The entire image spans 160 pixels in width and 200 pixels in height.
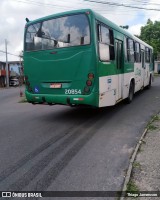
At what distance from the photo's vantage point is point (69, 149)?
6.01 meters

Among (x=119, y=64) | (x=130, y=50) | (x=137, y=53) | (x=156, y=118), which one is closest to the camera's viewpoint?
(x=156, y=118)

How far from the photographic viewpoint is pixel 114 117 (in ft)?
30.6

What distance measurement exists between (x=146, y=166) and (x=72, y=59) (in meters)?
4.22

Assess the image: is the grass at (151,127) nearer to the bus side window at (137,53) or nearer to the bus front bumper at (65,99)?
the bus front bumper at (65,99)

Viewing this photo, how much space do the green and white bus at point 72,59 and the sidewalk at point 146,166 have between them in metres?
2.13

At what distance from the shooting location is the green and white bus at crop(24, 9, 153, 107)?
7773 millimetres

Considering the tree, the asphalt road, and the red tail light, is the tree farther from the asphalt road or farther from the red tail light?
the red tail light

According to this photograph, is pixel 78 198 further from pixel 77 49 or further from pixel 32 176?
pixel 77 49

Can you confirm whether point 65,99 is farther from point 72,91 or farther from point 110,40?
point 110,40

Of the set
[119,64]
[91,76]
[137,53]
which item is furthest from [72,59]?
[137,53]

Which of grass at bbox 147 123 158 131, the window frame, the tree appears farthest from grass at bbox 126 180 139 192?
the tree

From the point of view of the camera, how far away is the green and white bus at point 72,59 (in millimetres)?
7773

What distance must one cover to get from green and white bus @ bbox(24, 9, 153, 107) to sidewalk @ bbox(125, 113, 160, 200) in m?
2.13

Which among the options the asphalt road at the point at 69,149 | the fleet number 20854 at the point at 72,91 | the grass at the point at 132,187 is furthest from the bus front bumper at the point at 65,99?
the grass at the point at 132,187
